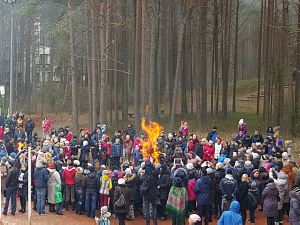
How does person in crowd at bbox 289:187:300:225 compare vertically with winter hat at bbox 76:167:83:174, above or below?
below

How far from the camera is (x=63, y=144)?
18.6m

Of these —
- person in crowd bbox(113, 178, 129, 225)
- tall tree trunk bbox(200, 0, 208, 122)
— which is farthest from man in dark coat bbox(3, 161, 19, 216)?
tall tree trunk bbox(200, 0, 208, 122)

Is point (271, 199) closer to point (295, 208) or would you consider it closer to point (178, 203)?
point (295, 208)

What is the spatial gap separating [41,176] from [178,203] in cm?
411

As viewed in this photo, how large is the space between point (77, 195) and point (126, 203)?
2.18 m

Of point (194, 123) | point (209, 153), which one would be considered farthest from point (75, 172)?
point (194, 123)

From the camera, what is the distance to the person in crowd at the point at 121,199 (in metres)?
12.9

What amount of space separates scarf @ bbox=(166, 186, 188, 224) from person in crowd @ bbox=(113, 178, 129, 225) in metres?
1.16

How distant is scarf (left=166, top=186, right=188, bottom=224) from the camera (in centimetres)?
1253

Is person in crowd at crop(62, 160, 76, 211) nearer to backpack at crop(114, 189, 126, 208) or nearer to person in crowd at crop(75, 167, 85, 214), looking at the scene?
person in crowd at crop(75, 167, 85, 214)

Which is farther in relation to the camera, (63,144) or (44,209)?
(63,144)

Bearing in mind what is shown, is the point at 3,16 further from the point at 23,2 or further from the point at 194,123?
the point at 194,123

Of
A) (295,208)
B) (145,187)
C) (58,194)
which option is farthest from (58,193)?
(295,208)

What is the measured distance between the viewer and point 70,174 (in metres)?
14.4
